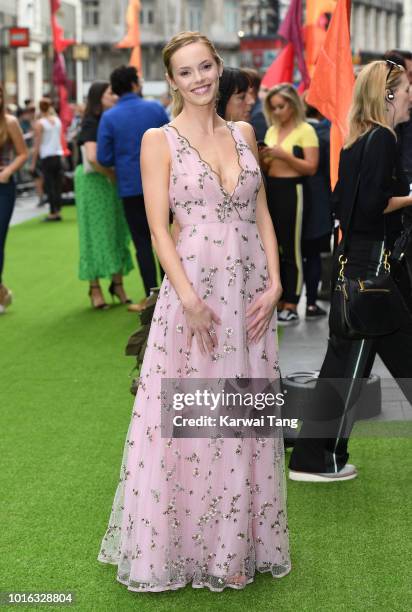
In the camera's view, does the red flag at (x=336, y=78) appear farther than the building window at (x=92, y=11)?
No

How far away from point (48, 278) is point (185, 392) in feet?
29.7

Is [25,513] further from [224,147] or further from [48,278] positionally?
[48,278]

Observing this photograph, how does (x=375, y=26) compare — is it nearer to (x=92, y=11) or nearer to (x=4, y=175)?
(x=92, y=11)

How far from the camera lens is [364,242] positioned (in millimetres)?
4988

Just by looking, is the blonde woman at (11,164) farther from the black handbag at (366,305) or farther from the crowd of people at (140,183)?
the black handbag at (366,305)

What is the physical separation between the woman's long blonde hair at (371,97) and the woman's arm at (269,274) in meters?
0.84

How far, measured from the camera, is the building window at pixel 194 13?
3981 inches

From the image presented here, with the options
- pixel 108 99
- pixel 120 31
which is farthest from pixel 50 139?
pixel 120 31

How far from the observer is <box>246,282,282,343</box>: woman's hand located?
4.13m

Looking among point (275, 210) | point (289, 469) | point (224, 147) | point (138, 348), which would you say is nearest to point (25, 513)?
point (138, 348)

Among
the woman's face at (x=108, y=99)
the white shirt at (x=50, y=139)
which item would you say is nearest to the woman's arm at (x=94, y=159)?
the woman's face at (x=108, y=99)

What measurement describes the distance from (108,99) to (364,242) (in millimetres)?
5656

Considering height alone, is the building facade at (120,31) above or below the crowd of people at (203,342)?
above

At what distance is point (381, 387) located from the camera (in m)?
7.09
